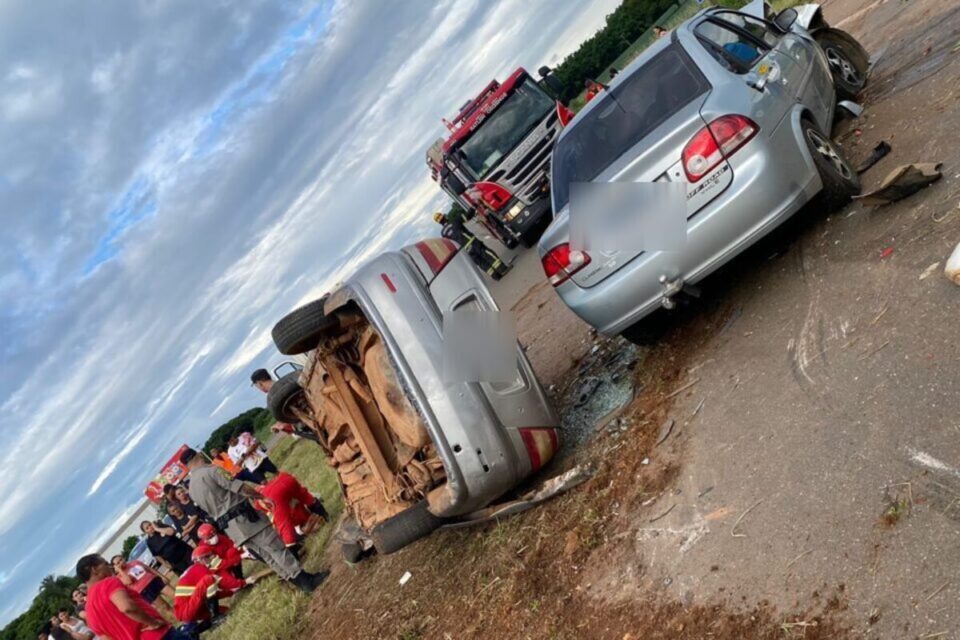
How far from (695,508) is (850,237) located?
2.26 metres

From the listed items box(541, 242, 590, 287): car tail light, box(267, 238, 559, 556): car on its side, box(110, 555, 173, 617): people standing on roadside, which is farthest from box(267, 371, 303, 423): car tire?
box(110, 555, 173, 617): people standing on roadside

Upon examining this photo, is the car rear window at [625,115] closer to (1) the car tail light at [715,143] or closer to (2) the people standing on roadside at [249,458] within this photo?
(1) the car tail light at [715,143]

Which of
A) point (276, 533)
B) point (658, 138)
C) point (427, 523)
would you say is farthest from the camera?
point (276, 533)

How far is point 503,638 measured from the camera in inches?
160

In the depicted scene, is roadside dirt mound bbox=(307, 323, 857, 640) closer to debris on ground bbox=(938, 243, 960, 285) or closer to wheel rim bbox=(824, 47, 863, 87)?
debris on ground bbox=(938, 243, 960, 285)

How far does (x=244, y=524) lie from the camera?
7.66 metres

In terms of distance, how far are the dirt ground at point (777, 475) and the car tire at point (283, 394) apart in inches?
65.7

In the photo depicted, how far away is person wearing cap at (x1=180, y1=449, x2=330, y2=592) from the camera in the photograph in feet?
24.8

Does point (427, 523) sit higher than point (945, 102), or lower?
higher

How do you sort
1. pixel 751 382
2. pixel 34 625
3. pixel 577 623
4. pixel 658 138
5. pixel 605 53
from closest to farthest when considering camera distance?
pixel 577 623 < pixel 751 382 < pixel 658 138 < pixel 34 625 < pixel 605 53

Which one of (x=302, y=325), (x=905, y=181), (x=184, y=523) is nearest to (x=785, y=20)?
(x=905, y=181)

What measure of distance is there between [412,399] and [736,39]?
3893mm

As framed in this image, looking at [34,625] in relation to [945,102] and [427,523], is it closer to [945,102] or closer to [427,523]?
[427,523]

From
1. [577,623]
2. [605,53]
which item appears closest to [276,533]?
[577,623]
